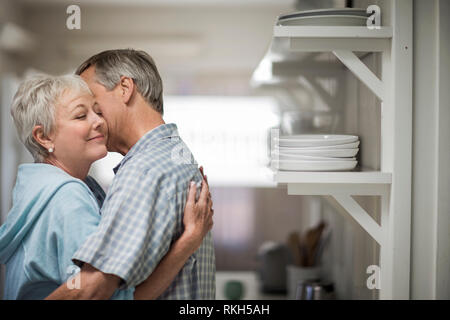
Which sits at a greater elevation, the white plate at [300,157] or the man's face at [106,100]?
the man's face at [106,100]

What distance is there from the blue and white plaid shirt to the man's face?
8cm

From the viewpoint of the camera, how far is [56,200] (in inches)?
37.8

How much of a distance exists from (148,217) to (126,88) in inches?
11.6

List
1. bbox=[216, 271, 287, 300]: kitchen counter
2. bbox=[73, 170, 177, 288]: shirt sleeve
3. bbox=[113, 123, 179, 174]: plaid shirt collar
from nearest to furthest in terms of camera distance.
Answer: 1. bbox=[73, 170, 177, 288]: shirt sleeve
2. bbox=[113, 123, 179, 174]: plaid shirt collar
3. bbox=[216, 271, 287, 300]: kitchen counter

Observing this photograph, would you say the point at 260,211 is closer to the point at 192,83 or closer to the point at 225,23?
the point at 192,83

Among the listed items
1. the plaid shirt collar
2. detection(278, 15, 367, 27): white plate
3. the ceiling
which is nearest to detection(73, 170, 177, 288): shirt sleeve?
the plaid shirt collar

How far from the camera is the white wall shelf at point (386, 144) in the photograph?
1044 mm

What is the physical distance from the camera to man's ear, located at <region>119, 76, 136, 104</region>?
1.02 meters

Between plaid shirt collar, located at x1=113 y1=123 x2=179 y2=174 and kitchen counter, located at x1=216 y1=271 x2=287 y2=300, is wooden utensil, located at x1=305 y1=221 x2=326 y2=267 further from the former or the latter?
plaid shirt collar, located at x1=113 y1=123 x2=179 y2=174

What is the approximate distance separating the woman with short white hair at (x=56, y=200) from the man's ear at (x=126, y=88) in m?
0.07

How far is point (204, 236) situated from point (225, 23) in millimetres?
2280

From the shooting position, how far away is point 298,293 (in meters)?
1.72

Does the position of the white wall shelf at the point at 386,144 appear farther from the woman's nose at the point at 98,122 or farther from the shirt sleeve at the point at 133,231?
the woman's nose at the point at 98,122

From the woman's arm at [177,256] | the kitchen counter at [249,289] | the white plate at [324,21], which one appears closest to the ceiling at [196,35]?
the kitchen counter at [249,289]
